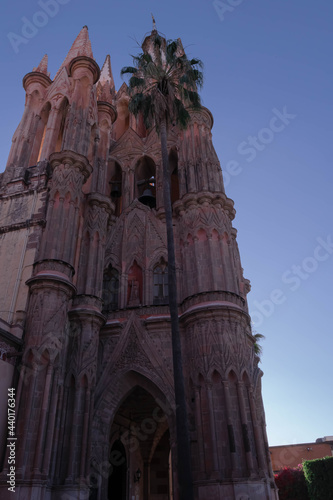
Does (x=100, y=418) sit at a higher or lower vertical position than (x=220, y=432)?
higher

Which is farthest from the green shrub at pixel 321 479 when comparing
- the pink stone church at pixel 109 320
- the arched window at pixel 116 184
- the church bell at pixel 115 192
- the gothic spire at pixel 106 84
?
the gothic spire at pixel 106 84

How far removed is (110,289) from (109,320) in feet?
7.57

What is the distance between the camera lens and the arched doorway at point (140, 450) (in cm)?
2183

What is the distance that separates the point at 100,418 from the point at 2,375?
16.1 ft

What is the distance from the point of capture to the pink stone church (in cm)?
1509

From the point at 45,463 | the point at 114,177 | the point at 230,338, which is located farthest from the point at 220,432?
the point at 114,177

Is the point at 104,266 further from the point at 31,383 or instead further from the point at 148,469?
the point at 148,469

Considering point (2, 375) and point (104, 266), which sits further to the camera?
point (104, 266)

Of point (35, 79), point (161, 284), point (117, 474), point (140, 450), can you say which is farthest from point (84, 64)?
point (117, 474)

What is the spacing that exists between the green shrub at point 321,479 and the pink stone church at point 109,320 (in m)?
11.1

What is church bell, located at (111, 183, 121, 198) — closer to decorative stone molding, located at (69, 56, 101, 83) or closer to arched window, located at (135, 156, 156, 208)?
arched window, located at (135, 156, 156, 208)

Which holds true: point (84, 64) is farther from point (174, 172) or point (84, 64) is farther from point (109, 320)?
point (109, 320)

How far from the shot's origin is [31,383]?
14984 mm

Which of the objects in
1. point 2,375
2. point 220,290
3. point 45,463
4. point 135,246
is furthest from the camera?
point 135,246
